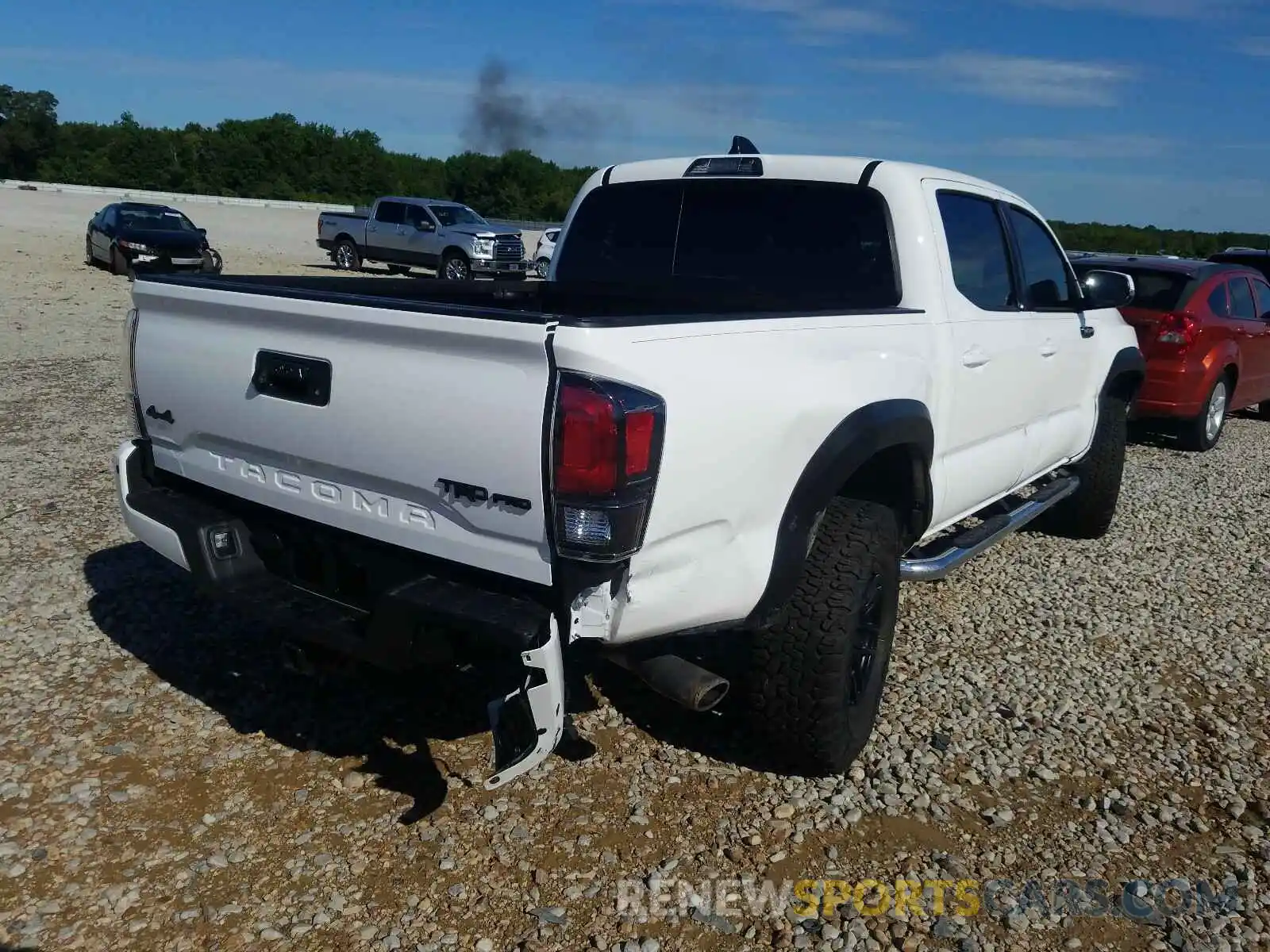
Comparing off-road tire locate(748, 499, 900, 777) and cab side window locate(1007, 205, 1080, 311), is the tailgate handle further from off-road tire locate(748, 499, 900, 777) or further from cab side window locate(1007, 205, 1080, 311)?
cab side window locate(1007, 205, 1080, 311)

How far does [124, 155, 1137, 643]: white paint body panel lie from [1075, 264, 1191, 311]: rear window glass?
245 inches

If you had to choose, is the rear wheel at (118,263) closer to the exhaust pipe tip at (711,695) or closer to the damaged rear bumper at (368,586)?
the damaged rear bumper at (368,586)

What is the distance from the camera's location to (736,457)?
2.73 m

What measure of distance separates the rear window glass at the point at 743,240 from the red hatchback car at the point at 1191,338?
5.65m

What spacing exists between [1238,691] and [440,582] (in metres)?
3.42

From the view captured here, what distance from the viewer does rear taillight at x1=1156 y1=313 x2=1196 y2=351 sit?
348 inches

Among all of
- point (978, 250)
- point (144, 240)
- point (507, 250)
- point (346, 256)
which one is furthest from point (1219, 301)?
point (346, 256)

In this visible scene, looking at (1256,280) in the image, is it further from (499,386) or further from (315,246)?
(315,246)

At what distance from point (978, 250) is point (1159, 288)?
18.4 feet

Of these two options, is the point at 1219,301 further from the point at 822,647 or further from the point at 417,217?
the point at 417,217

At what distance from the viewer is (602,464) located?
2410 mm

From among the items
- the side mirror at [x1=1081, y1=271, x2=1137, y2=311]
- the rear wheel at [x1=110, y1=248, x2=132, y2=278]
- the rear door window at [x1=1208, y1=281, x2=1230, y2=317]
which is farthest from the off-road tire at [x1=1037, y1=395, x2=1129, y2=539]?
the rear wheel at [x1=110, y1=248, x2=132, y2=278]

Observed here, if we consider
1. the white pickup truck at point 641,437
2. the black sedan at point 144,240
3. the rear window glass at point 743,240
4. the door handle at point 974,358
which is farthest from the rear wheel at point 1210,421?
the black sedan at point 144,240

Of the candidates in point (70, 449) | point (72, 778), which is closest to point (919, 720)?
point (72, 778)
